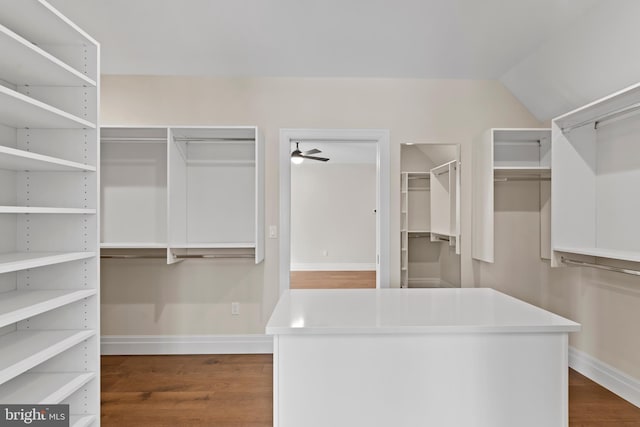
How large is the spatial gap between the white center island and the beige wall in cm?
196

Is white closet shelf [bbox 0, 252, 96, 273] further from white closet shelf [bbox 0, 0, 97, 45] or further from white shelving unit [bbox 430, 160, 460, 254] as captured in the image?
white shelving unit [bbox 430, 160, 460, 254]


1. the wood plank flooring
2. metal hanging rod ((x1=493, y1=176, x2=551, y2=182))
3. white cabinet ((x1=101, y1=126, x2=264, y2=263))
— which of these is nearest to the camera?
white cabinet ((x1=101, y1=126, x2=264, y2=263))

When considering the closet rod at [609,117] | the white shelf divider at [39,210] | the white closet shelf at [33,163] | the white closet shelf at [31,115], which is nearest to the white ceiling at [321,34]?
the closet rod at [609,117]

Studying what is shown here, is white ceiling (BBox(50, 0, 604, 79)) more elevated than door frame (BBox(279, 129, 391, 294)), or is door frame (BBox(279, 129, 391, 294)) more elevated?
white ceiling (BBox(50, 0, 604, 79))

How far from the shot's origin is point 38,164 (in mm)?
1682

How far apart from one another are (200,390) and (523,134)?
3.38 m

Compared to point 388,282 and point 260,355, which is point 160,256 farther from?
point 388,282

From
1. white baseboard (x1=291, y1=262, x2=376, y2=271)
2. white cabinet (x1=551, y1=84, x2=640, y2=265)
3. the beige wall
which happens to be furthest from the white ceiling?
white baseboard (x1=291, y1=262, x2=376, y2=271)

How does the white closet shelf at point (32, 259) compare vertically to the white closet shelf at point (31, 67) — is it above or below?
below

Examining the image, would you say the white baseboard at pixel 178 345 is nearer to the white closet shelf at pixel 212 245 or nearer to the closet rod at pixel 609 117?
the white closet shelf at pixel 212 245

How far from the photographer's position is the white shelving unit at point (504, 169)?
324cm

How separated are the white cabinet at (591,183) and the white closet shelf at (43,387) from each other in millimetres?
3109

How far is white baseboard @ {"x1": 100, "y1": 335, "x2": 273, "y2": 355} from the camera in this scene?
349 cm

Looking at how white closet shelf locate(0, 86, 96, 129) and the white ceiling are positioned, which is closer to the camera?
white closet shelf locate(0, 86, 96, 129)
